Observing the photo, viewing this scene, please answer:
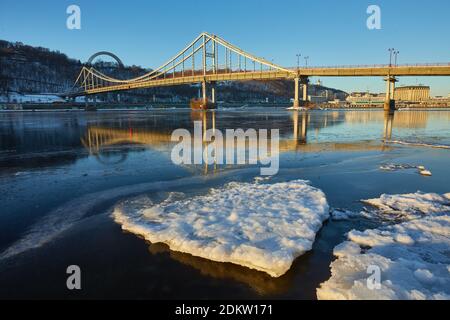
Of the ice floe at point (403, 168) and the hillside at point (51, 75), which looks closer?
the ice floe at point (403, 168)

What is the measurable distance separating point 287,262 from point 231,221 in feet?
5.81

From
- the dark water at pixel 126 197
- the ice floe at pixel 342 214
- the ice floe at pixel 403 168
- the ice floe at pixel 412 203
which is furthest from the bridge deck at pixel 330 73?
the ice floe at pixel 342 214

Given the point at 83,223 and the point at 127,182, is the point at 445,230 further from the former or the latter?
the point at 127,182

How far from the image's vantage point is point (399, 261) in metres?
4.51

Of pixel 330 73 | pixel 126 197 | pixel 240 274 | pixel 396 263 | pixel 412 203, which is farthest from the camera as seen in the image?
pixel 330 73

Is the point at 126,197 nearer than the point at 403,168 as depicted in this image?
Yes

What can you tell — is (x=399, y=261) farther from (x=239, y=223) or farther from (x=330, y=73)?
(x=330, y=73)

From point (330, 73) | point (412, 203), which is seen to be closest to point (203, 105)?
point (330, 73)

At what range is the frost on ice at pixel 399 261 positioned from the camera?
3.77 metres

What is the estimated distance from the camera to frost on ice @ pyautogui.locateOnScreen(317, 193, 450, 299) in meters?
3.77

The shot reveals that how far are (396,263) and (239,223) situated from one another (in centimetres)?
263

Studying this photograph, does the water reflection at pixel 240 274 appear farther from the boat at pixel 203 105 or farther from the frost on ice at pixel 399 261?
the boat at pixel 203 105

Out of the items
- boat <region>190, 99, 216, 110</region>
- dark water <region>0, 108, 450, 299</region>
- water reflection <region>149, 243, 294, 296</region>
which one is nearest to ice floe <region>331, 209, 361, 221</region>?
dark water <region>0, 108, 450, 299</region>

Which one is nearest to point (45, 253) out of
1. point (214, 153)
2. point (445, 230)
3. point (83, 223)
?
point (83, 223)
